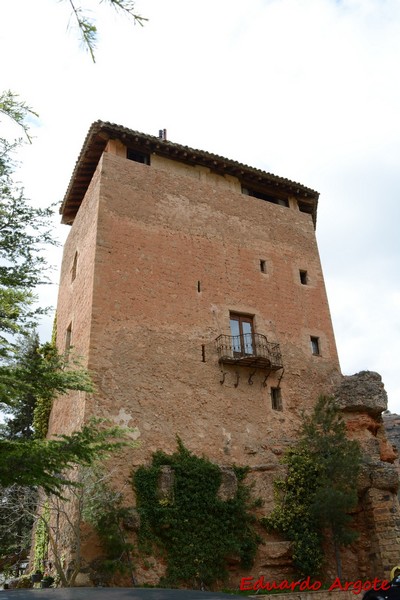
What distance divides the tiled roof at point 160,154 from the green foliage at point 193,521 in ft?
36.0

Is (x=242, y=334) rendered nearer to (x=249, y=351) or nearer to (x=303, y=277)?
(x=249, y=351)

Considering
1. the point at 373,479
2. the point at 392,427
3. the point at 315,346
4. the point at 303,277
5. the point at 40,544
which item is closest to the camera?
the point at 373,479

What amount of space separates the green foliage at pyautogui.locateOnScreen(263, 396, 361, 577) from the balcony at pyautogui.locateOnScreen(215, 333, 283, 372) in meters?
2.17

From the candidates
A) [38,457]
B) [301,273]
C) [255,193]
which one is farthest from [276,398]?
[38,457]

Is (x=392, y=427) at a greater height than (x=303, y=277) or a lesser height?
lesser

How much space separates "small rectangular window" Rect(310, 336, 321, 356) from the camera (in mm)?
19141

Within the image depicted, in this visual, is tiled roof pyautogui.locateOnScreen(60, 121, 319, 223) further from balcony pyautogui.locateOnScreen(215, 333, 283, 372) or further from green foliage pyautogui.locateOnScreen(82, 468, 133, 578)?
green foliage pyautogui.locateOnScreen(82, 468, 133, 578)

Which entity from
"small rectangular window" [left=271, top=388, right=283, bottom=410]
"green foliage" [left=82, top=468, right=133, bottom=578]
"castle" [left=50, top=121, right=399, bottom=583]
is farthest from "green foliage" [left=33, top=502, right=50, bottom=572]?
"small rectangular window" [left=271, top=388, right=283, bottom=410]

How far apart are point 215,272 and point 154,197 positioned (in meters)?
3.44

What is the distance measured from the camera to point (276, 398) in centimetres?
1741

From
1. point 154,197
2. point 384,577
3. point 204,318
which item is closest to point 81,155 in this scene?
point 154,197

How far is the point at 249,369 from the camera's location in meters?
17.0

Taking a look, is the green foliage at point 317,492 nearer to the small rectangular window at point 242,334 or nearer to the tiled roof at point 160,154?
the small rectangular window at point 242,334

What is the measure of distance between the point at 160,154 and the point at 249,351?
8.18 m
